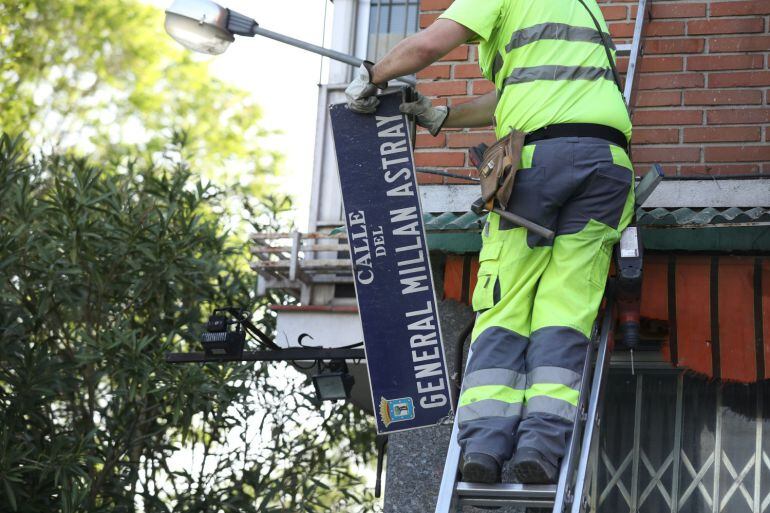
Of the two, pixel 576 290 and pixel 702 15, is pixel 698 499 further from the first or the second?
pixel 702 15

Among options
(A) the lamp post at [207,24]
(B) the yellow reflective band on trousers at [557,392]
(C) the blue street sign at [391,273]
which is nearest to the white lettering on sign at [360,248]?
(C) the blue street sign at [391,273]

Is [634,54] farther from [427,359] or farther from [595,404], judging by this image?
[595,404]

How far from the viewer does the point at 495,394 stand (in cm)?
496

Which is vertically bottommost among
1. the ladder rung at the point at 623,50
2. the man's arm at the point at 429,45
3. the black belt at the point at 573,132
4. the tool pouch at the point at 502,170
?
the tool pouch at the point at 502,170

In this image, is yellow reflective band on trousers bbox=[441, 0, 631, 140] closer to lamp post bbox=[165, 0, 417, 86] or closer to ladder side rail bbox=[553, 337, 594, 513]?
ladder side rail bbox=[553, 337, 594, 513]

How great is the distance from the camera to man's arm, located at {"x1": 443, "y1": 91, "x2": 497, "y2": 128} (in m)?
6.24

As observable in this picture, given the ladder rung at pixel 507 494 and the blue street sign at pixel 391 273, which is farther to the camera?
the blue street sign at pixel 391 273

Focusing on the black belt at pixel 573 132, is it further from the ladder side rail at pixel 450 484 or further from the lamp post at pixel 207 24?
the lamp post at pixel 207 24

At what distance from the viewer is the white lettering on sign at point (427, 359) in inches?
242

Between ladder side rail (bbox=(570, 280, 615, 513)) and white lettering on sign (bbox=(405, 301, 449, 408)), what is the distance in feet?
2.76

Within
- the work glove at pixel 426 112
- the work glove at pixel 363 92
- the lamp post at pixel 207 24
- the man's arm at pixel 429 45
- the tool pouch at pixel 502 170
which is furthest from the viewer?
the lamp post at pixel 207 24

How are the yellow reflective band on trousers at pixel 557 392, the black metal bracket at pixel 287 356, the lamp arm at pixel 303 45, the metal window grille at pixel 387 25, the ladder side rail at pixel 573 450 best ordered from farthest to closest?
the metal window grille at pixel 387 25 < the black metal bracket at pixel 287 356 < the lamp arm at pixel 303 45 < the yellow reflective band on trousers at pixel 557 392 < the ladder side rail at pixel 573 450

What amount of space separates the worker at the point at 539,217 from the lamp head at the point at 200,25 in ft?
7.83

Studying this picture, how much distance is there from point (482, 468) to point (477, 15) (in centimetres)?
186
